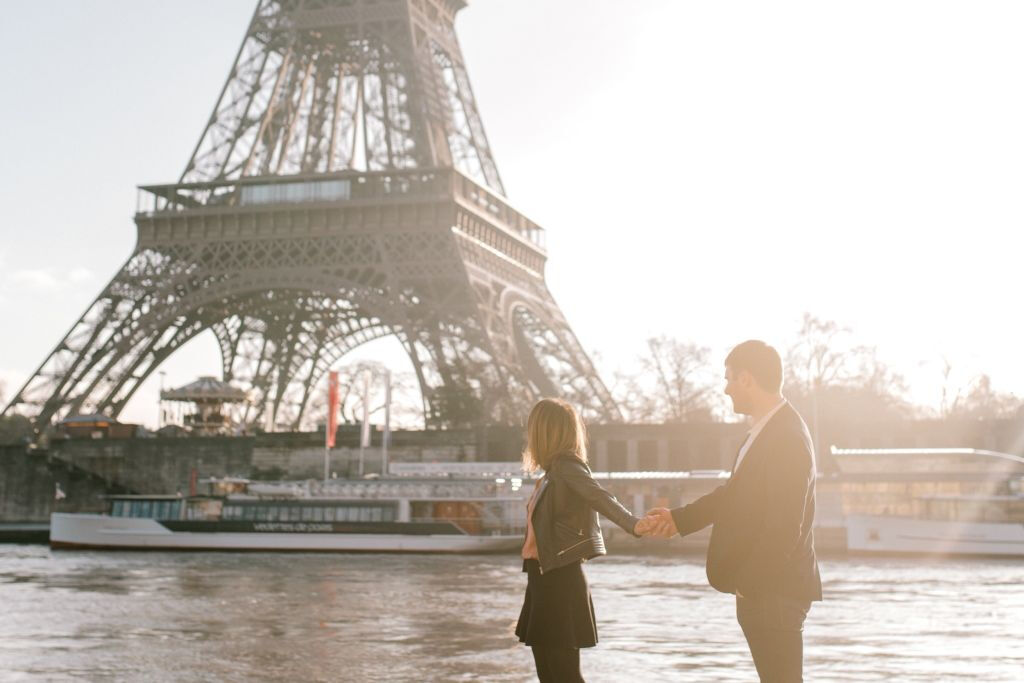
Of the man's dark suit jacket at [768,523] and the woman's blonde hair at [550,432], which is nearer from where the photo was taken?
the man's dark suit jacket at [768,523]

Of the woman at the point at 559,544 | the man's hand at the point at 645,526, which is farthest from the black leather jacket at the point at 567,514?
the man's hand at the point at 645,526

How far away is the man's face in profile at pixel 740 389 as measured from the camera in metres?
5.73

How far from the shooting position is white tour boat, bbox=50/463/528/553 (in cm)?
4066

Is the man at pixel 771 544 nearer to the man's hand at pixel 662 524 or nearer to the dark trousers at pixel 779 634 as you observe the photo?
the dark trousers at pixel 779 634

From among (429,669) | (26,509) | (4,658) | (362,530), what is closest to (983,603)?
(429,669)

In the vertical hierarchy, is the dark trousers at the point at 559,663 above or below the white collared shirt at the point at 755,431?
below

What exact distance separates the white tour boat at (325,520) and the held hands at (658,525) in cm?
3422

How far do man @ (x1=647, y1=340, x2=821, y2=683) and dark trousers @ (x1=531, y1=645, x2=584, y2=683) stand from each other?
98 cm

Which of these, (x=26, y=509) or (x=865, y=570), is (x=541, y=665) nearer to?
(x=865, y=570)

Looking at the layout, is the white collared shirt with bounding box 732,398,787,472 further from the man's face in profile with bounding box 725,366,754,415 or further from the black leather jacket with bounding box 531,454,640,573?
the black leather jacket with bounding box 531,454,640,573

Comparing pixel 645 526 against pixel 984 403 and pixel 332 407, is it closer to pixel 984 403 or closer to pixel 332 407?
pixel 332 407

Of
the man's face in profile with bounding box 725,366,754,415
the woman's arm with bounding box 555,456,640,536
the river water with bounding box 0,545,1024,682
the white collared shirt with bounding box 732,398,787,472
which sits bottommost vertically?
the river water with bounding box 0,545,1024,682

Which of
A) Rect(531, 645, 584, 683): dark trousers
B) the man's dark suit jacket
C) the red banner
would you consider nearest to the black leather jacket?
Rect(531, 645, 584, 683): dark trousers

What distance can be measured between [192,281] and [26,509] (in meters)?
15.0
